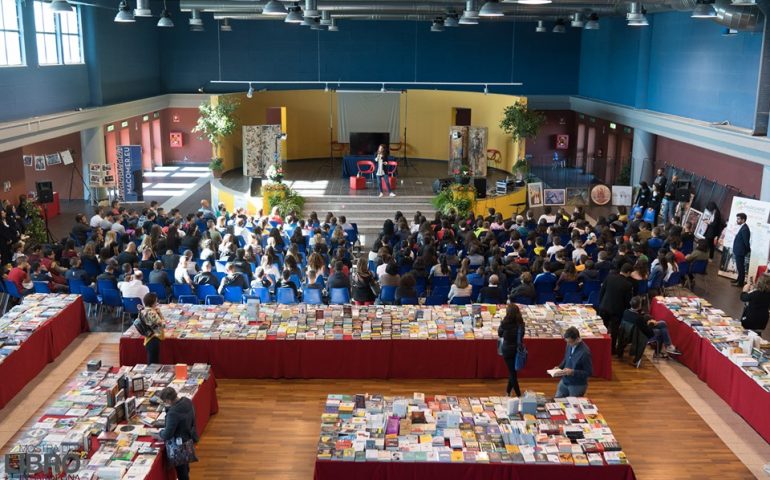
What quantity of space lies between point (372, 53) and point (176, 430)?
26.8m

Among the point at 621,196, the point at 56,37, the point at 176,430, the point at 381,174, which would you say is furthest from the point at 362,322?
the point at 56,37

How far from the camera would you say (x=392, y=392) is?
36.7 ft

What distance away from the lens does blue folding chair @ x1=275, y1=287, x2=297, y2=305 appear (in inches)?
506

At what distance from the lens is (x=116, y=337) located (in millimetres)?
13367

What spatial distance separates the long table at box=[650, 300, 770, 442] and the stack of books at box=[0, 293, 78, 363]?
10.2m

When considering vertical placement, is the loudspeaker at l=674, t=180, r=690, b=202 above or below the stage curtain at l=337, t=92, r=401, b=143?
below

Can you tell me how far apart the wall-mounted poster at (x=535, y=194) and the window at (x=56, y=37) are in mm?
15423

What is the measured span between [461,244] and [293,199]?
723 centimetres

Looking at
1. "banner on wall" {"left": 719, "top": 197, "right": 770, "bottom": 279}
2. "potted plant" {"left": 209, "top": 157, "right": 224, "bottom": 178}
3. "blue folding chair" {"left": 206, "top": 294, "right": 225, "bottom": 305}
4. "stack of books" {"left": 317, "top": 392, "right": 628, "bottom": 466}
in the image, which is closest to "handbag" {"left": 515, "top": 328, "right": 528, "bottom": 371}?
"stack of books" {"left": 317, "top": 392, "right": 628, "bottom": 466}

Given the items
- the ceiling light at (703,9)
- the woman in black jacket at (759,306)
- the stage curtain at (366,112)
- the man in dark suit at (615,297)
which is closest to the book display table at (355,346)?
the man in dark suit at (615,297)

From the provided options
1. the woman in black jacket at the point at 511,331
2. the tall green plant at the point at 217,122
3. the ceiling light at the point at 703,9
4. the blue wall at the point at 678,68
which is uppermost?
the ceiling light at the point at 703,9

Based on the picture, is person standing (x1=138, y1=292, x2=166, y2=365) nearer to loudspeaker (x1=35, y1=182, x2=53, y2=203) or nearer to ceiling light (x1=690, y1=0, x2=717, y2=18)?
loudspeaker (x1=35, y1=182, x2=53, y2=203)

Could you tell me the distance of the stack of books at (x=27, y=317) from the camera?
36.6 feet

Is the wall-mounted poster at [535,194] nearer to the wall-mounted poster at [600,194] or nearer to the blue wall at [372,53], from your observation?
the wall-mounted poster at [600,194]
